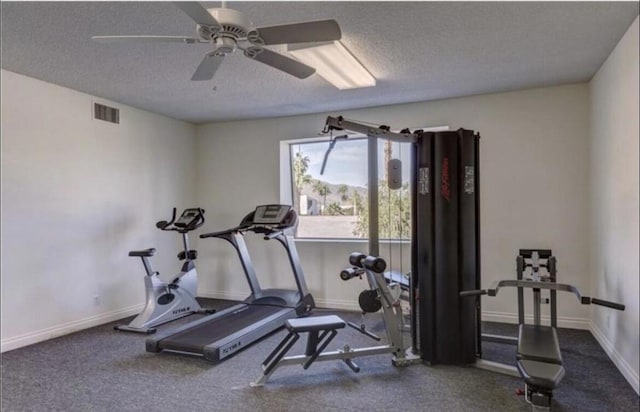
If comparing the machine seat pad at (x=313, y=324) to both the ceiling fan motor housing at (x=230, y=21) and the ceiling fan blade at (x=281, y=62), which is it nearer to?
the ceiling fan blade at (x=281, y=62)

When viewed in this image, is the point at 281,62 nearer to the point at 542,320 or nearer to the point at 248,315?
the point at 248,315

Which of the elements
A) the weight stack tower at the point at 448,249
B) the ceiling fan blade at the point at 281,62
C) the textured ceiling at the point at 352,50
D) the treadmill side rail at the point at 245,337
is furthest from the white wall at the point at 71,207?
the weight stack tower at the point at 448,249

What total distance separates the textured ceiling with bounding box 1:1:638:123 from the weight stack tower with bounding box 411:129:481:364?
77 cm

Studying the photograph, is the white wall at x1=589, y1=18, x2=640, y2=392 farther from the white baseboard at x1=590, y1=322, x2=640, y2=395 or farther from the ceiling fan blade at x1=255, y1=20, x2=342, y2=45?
the ceiling fan blade at x1=255, y1=20, x2=342, y2=45

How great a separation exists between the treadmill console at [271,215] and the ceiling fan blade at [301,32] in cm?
262

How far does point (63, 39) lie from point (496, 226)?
14.5 feet

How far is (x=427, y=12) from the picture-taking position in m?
2.65

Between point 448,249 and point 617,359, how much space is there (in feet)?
5.14

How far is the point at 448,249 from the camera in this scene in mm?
3260

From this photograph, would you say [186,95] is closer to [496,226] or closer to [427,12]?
[427,12]

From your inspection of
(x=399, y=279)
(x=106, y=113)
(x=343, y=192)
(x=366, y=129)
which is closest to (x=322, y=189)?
(x=343, y=192)

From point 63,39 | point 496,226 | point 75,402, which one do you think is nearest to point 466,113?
point 496,226

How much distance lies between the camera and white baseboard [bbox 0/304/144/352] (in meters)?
3.75

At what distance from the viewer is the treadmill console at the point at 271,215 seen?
4688 millimetres
